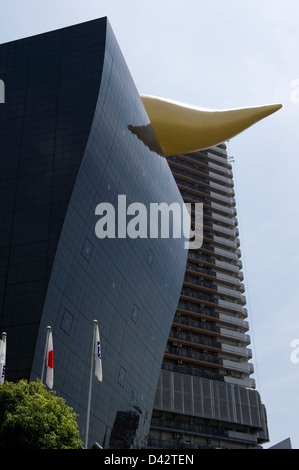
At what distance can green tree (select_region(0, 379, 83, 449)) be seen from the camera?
2669 cm

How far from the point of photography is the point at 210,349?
308ft

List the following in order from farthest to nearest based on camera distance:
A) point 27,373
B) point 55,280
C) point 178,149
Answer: point 178,149
point 55,280
point 27,373

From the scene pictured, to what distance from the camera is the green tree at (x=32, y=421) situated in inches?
1051

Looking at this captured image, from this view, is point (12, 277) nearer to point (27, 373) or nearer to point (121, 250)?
point (27, 373)

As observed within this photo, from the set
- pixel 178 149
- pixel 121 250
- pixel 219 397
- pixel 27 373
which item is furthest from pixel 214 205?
pixel 27 373

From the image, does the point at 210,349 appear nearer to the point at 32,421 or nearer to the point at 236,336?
the point at 236,336

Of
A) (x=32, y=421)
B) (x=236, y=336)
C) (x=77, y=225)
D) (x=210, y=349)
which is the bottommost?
(x=32, y=421)

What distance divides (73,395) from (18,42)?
3378cm

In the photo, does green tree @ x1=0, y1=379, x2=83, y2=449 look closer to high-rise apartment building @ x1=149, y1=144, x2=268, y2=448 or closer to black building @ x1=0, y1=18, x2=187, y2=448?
black building @ x1=0, y1=18, x2=187, y2=448

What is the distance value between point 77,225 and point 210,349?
5241 centimetres

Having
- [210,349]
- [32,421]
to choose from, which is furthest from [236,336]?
[32,421]

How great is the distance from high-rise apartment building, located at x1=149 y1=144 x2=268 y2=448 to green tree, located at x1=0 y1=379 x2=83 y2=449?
179ft

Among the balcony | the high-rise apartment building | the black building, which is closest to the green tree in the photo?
the black building

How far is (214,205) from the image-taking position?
112875 mm
